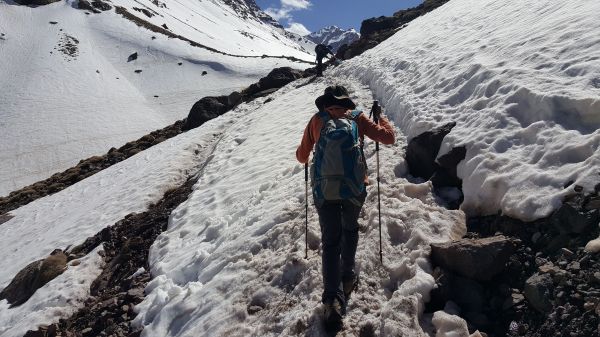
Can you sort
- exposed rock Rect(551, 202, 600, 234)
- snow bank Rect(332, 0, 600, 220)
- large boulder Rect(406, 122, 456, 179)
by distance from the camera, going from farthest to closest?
large boulder Rect(406, 122, 456, 179)
snow bank Rect(332, 0, 600, 220)
exposed rock Rect(551, 202, 600, 234)

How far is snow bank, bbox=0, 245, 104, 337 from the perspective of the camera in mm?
8523

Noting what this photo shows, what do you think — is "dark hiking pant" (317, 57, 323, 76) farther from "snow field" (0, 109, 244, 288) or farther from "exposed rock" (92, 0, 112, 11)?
"exposed rock" (92, 0, 112, 11)

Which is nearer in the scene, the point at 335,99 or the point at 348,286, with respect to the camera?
the point at 335,99

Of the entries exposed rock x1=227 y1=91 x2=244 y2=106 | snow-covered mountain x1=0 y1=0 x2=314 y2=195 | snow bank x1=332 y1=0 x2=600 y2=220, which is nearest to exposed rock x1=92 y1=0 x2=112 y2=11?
snow-covered mountain x1=0 y1=0 x2=314 y2=195

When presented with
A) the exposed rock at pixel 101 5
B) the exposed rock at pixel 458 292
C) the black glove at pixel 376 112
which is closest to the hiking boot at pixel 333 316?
the exposed rock at pixel 458 292

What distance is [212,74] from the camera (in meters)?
53.4

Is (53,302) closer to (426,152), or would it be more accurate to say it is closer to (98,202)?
(98,202)

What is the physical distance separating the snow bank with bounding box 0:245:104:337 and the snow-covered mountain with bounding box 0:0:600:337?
38mm

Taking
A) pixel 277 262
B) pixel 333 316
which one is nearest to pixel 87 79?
pixel 277 262

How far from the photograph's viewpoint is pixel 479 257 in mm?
5219

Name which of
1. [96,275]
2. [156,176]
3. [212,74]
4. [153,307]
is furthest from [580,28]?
[212,74]

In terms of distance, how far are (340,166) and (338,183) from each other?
0.20 metres

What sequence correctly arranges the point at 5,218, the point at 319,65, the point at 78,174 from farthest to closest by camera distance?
the point at 319,65 < the point at 78,174 < the point at 5,218

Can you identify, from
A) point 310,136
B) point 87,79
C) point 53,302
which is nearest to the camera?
point 310,136
